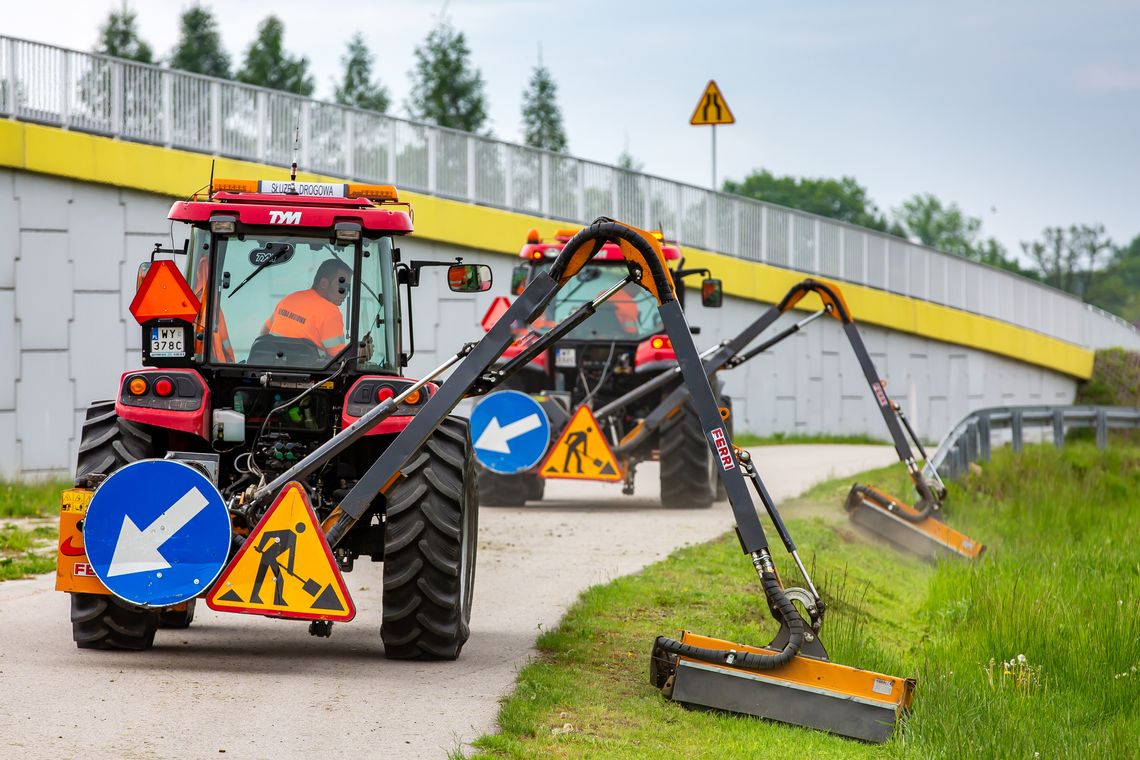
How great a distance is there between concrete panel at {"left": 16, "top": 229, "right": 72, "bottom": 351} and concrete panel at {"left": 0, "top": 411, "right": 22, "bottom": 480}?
33.4 inches

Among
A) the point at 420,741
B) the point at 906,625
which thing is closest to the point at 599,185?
the point at 906,625

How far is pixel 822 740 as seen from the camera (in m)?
7.56

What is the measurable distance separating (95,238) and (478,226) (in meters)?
6.56

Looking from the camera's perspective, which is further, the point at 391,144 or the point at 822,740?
the point at 391,144

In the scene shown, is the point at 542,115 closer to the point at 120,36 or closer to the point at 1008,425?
the point at 120,36

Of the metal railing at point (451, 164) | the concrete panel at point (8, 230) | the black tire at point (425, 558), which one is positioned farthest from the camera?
the metal railing at point (451, 164)

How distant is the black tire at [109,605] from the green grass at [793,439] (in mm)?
20344

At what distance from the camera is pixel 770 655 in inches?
309

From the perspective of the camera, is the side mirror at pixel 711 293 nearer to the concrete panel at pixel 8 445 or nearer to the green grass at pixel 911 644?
the green grass at pixel 911 644

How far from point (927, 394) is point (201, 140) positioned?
59.5 ft

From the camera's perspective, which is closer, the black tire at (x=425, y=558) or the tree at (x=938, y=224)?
the black tire at (x=425, y=558)

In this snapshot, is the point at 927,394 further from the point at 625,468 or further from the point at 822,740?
the point at 822,740

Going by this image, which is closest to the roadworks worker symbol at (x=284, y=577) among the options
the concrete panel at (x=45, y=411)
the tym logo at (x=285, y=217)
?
the tym logo at (x=285, y=217)

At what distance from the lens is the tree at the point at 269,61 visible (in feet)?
213
